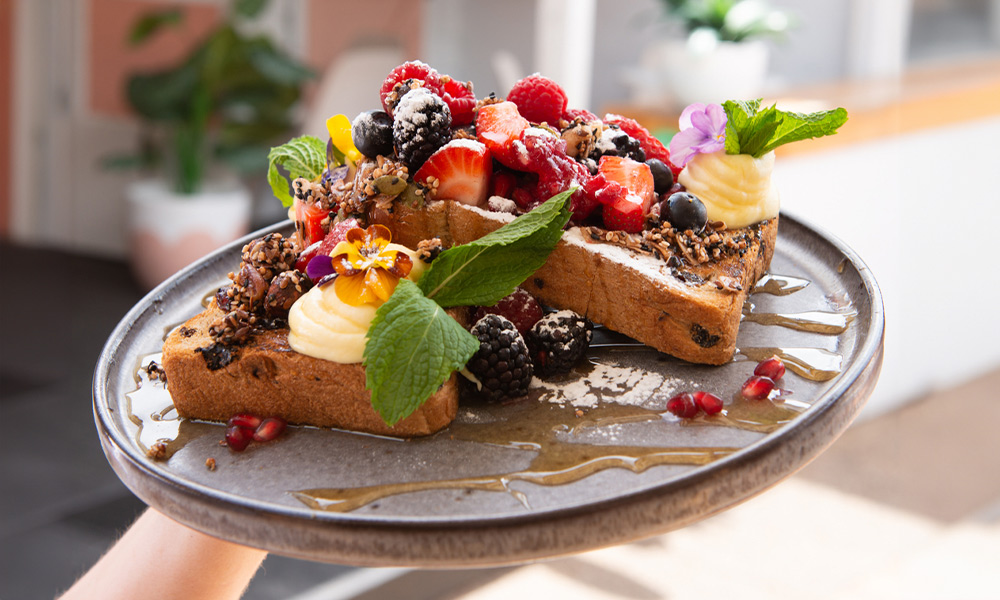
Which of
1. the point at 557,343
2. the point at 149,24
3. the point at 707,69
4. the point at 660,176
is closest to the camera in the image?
the point at 557,343

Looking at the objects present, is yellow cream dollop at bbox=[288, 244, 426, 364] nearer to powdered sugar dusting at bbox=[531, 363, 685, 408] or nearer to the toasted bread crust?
the toasted bread crust

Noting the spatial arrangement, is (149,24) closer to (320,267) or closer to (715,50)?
(715,50)

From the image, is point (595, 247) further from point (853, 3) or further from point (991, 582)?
point (853, 3)

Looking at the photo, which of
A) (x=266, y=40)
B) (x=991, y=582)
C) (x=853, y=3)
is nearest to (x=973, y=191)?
(x=853, y=3)

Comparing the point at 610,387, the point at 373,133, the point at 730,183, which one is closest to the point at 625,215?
the point at 730,183

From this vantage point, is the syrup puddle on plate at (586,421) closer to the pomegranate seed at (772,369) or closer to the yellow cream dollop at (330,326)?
the pomegranate seed at (772,369)

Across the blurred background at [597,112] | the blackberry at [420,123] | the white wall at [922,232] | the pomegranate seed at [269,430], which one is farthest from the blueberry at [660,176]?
the white wall at [922,232]
